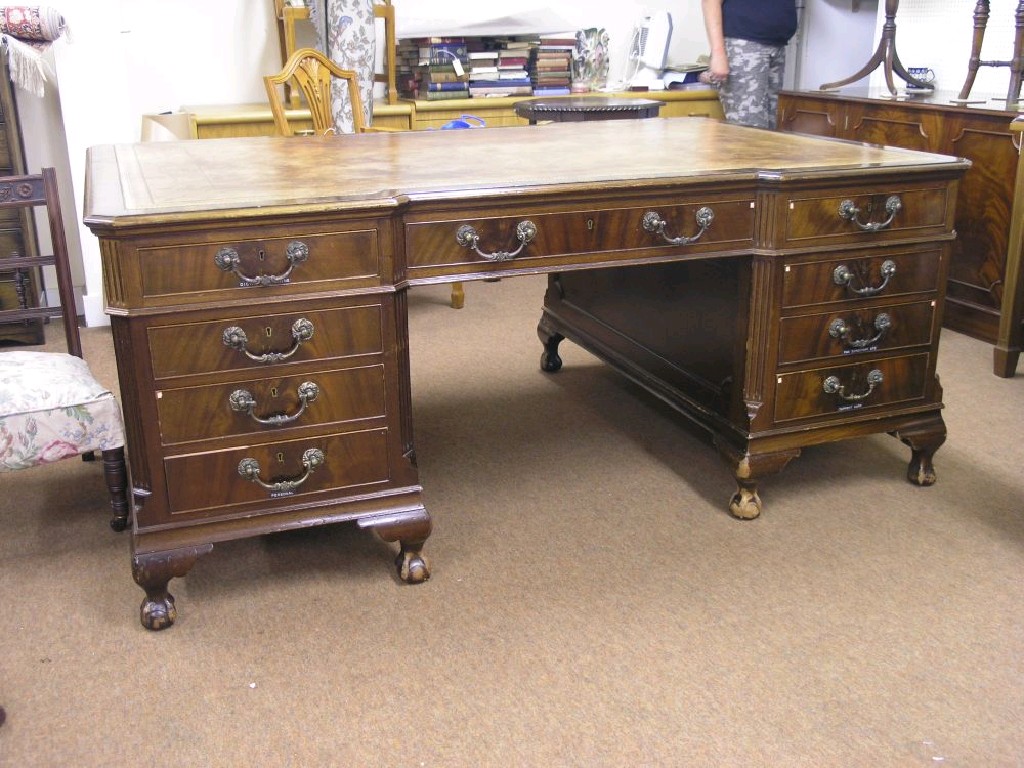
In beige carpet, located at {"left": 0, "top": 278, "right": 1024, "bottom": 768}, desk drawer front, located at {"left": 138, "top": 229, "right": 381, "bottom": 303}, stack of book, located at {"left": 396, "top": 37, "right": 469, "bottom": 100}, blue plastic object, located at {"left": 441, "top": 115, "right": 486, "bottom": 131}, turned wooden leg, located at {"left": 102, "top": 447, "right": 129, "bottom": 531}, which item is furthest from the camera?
stack of book, located at {"left": 396, "top": 37, "right": 469, "bottom": 100}

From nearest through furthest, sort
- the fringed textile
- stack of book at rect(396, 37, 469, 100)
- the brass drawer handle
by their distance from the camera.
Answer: the brass drawer handle, the fringed textile, stack of book at rect(396, 37, 469, 100)

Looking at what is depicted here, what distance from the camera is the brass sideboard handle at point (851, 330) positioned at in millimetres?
2336

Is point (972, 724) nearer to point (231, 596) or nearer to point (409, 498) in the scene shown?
point (409, 498)

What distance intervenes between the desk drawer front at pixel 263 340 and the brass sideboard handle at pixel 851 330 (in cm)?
103

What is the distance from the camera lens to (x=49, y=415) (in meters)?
2.03

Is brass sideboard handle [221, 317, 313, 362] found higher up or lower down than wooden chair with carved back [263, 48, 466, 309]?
lower down

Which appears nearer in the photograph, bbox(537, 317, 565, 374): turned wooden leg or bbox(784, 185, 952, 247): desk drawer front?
bbox(784, 185, 952, 247): desk drawer front

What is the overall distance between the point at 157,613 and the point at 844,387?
1554 mm

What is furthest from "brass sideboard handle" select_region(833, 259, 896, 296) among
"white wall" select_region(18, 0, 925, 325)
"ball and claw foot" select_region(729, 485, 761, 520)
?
"white wall" select_region(18, 0, 925, 325)

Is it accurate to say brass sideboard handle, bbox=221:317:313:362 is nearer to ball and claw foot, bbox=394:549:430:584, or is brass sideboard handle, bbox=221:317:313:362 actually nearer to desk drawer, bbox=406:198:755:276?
desk drawer, bbox=406:198:755:276

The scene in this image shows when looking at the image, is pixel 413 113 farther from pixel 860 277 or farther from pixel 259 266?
pixel 259 266

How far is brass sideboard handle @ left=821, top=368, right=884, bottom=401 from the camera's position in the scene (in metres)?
2.37

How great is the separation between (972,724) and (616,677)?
583 mm

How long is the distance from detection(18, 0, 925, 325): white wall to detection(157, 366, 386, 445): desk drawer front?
85.6 inches
